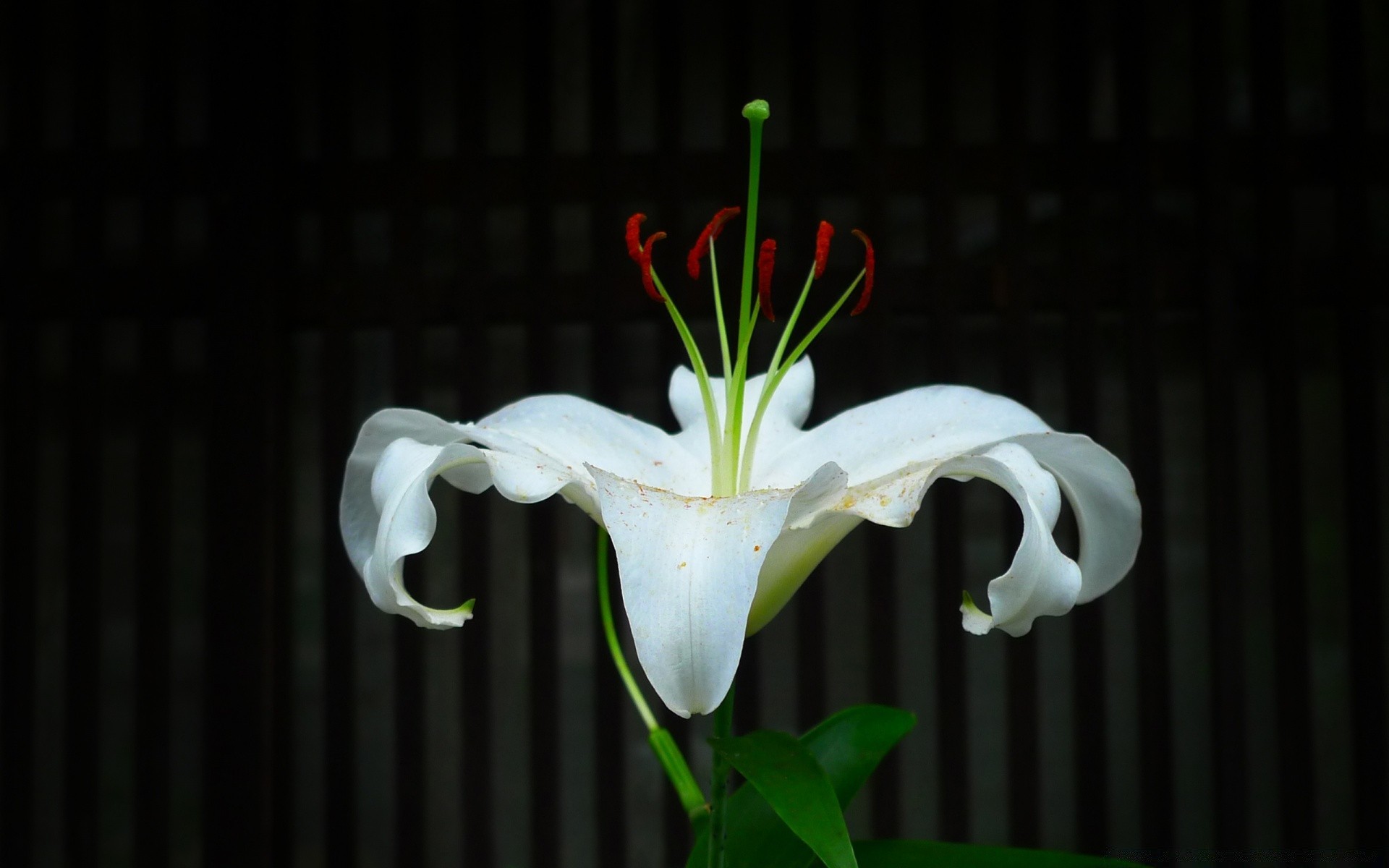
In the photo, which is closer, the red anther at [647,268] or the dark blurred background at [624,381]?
the red anther at [647,268]

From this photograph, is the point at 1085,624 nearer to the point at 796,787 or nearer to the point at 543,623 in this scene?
the point at 543,623

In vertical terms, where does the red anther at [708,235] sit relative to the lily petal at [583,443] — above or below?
above

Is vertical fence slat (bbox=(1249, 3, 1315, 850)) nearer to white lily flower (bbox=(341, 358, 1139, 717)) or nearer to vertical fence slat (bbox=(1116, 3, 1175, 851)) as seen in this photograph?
vertical fence slat (bbox=(1116, 3, 1175, 851))

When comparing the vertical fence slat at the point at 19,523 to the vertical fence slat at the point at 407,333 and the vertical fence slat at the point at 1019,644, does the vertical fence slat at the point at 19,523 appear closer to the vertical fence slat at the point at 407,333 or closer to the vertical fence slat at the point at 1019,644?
the vertical fence slat at the point at 407,333

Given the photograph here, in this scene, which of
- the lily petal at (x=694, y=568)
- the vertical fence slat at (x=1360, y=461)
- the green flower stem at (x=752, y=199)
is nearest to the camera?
the lily petal at (x=694, y=568)

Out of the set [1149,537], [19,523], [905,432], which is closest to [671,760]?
[905,432]

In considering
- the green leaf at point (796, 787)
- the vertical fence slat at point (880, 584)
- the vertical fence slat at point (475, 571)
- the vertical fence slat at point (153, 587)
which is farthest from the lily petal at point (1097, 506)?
the vertical fence slat at point (153, 587)

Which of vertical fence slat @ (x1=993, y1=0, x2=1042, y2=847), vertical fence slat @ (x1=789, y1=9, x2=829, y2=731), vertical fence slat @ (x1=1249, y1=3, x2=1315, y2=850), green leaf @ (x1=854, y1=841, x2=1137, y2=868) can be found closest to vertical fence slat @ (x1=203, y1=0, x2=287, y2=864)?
vertical fence slat @ (x1=789, y1=9, x2=829, y2=731)
